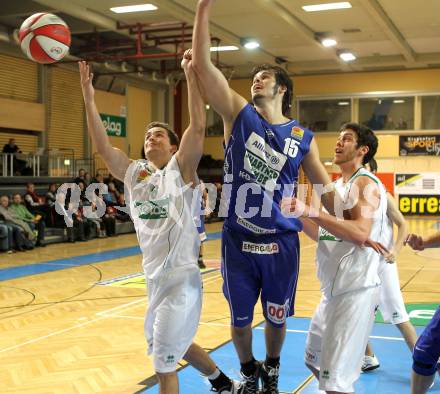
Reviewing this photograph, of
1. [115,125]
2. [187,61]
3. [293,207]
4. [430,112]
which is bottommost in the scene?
[293,207]

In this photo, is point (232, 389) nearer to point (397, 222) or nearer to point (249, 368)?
point (249, 368)

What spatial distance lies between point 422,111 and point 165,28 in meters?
→ 12.0

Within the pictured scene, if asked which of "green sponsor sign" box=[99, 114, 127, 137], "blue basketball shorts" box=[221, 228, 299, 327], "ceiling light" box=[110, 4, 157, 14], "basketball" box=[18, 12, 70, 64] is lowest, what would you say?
"blue basketball shorts" box=[221, 228, 299, 327]

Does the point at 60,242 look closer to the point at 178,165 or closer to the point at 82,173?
the point at 82,173

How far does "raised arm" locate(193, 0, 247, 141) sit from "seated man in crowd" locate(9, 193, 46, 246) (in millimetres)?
11494

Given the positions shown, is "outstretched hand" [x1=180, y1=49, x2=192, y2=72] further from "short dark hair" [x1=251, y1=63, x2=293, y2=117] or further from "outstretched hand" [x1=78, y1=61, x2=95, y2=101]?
"outstretched hand" [x1=78, y1=61, x2=95, y2=101]

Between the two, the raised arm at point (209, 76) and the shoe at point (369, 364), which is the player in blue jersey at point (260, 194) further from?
the shoe at point (369, 364)

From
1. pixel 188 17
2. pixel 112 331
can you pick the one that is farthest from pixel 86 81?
pixel 188 17

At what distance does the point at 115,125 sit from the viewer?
23.3m

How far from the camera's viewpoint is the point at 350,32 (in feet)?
63.6

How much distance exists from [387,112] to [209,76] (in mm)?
23287

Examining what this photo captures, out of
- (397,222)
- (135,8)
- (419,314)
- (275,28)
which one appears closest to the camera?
(397,222)

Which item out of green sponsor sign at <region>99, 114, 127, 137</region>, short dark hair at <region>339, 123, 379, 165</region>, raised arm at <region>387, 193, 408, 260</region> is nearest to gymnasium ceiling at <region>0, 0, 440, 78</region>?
green sponsor sign at <region>99, 114, 127, 137</region>

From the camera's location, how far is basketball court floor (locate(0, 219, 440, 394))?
4840 millimetres
